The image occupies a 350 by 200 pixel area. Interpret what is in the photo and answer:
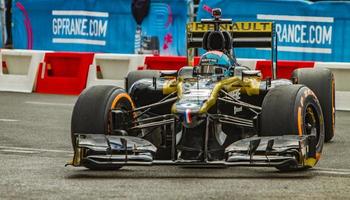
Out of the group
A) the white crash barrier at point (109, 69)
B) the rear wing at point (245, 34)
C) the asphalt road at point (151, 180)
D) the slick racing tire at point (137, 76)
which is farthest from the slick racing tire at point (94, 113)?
the white crash barrier at point (109, 69)

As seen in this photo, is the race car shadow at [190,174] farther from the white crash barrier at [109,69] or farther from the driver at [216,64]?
the white crash barrier at [109,69]

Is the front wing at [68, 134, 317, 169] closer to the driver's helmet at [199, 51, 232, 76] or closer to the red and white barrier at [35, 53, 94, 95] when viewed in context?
the driver's helmet at [199, 51, 232, 76]

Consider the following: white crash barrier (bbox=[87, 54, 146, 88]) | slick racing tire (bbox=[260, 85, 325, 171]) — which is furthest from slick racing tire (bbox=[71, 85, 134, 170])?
white crash barrier (bbox=[87, 54, 146, 88])

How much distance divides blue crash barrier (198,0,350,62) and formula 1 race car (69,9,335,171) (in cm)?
833

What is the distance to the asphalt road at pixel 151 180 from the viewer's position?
916 cm

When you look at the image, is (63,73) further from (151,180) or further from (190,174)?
(151,180)

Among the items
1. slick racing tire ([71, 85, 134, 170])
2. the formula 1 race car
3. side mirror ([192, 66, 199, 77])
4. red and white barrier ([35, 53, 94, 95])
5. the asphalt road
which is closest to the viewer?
the asphalt road

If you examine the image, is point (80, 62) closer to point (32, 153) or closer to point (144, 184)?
point (32, 153)

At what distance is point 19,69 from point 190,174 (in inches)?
441

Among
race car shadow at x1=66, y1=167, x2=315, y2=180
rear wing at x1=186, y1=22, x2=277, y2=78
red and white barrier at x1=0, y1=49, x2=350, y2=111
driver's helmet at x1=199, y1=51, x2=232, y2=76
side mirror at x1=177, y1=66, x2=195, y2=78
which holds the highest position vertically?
rear wing at x1=186, y1=22, x2=277, y2=78

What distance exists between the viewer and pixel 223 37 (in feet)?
40.6

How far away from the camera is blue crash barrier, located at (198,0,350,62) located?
20359mm

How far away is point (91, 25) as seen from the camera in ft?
78.3

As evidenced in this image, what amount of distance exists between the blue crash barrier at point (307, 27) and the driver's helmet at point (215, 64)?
8529 mm
